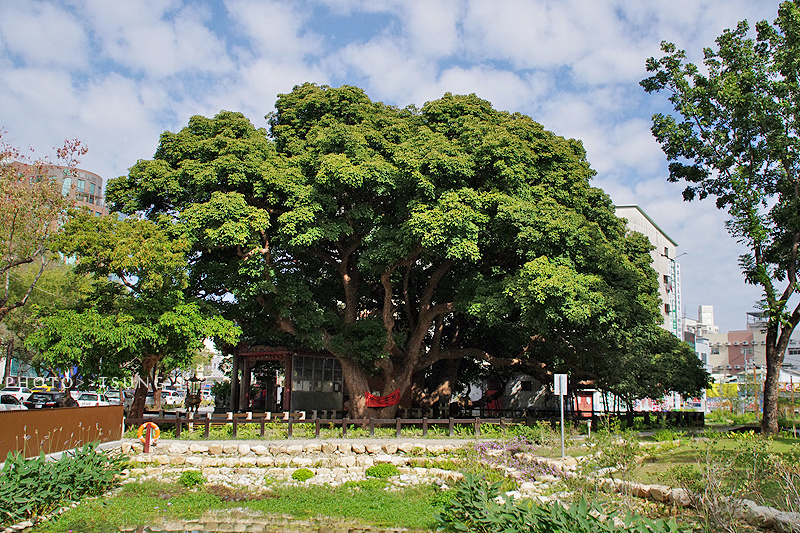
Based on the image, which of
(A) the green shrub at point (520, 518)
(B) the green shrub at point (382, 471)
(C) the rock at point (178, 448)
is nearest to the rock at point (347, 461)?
(B) the green shrub at point (382, 471)

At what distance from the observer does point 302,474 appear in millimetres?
14445

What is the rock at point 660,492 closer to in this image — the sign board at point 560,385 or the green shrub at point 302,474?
the sign board at point 560,385

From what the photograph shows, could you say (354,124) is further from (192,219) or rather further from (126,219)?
(126,219)

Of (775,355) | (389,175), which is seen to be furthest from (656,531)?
(775,355)

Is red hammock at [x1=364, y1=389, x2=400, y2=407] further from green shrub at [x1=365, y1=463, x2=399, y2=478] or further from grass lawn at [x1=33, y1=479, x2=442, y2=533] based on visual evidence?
grass lawn at [x1=33, y1=479, x2=442, y2=533]

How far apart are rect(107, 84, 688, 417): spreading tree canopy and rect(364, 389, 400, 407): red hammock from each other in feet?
1.03

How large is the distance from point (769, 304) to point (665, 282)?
3300 cm

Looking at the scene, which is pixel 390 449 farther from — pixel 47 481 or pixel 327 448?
pixel 47 481

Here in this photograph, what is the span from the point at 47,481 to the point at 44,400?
2623 cm

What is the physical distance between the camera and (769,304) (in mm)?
22203

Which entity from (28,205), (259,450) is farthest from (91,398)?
(259,450)

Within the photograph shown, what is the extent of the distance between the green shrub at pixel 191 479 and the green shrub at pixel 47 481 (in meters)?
1.51

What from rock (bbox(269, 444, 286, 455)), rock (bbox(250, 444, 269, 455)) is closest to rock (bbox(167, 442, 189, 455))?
rock (bbox(250, 444, 269, 455))

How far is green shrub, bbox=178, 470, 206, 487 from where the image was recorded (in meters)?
13.3
